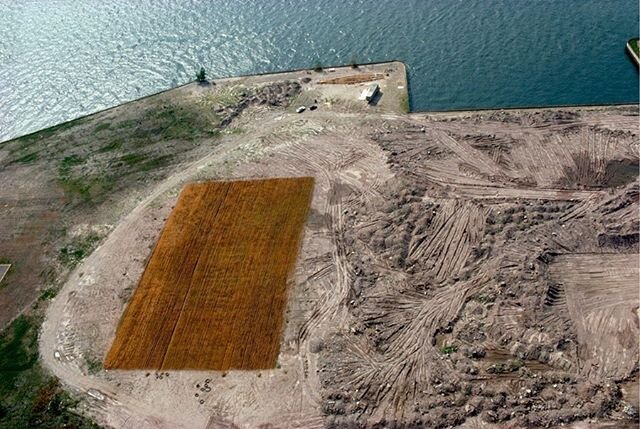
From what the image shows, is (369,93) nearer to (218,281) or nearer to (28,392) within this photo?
(218,281)

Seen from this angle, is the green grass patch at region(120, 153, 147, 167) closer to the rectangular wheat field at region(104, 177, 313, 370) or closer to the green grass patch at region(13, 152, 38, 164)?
the rectangular wheat field at region(104, 177, 313, 370)

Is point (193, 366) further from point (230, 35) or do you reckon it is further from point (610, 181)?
point (230, 35)

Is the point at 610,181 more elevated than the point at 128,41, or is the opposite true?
the point at 128,41

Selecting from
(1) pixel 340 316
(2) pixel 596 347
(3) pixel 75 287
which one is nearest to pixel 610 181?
(2) pixel 596 347

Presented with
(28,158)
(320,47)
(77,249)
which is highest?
(28,158)

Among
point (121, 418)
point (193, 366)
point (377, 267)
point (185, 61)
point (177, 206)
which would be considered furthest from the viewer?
point (185, 61)

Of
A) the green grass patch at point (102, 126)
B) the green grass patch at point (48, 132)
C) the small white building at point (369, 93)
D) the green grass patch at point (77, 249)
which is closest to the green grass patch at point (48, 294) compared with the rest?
the green grass patch at point (77, 249)

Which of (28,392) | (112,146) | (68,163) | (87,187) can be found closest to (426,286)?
(28,392)
